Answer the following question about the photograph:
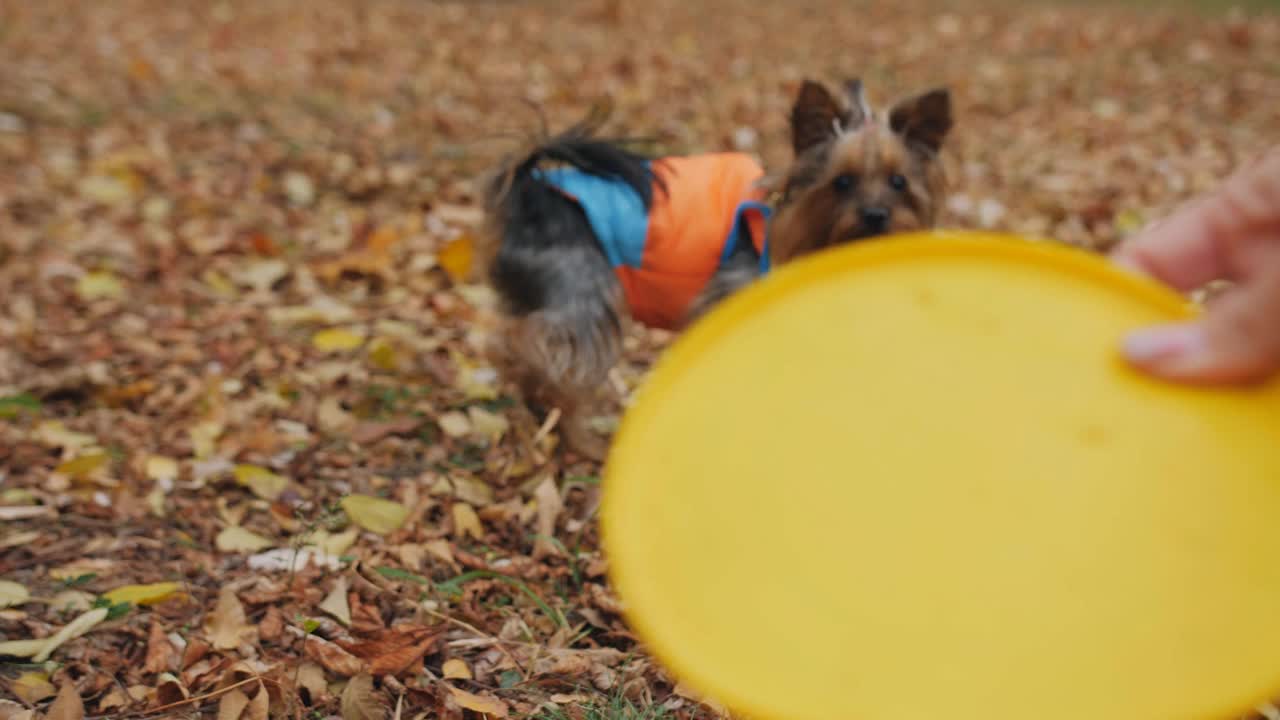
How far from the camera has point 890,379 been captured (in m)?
1.66

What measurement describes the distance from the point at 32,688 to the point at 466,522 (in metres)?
1.39

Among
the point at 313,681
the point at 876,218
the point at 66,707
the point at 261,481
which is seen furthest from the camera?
the point at 876,218

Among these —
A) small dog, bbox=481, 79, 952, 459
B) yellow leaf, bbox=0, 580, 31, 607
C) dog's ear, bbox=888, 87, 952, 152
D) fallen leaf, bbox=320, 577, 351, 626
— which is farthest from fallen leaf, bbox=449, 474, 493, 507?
dog's ear, bbox=888, 87, 952, 152

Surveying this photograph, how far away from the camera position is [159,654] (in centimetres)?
291

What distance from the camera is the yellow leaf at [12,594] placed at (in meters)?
3.08

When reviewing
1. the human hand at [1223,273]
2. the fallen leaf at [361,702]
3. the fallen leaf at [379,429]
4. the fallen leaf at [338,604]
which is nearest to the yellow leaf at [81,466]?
the fallen leaf at [379,429]

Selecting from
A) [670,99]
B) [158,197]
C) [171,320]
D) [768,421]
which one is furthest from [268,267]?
[768,421]

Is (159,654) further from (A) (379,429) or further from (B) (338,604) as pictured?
(A) (379,429)

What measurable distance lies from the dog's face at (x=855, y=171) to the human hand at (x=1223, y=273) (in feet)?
6.55

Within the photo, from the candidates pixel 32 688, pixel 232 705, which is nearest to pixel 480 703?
pixel 232 705

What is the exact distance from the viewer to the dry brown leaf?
2.61 metres

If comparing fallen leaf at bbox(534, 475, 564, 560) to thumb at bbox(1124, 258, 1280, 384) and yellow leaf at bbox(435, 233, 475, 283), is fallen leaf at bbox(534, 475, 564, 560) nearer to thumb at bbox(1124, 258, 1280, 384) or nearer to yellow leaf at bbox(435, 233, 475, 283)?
yellow leaf at bbox(435, 233, 475, 283)

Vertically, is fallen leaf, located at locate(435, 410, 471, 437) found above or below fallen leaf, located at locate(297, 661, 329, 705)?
below

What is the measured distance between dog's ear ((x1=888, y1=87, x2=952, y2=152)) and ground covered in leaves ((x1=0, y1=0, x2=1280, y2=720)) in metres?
1.66
